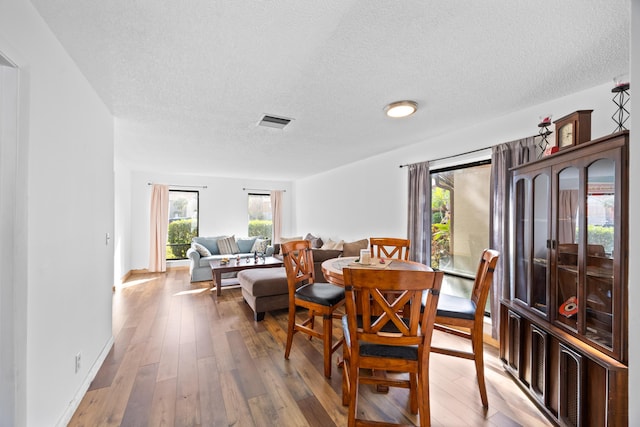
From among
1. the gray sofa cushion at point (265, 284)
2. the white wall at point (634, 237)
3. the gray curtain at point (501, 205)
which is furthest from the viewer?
the gray sofa cushion at point (265, 284)

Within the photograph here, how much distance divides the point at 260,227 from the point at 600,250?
6.76m

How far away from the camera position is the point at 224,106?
98.5 inches

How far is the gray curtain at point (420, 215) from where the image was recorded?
3551mm

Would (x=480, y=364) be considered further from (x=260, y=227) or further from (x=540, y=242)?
(x=260, y=227)

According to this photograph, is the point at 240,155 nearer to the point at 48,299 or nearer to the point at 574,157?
the point at 48,299

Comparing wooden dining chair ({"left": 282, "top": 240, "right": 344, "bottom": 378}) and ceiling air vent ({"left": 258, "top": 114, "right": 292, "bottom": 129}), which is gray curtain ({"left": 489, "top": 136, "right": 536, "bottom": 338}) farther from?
ceiling air vent ({"left": 258, "top": 114, "right": 292, "bottom": 129})

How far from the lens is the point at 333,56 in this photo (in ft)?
5.65

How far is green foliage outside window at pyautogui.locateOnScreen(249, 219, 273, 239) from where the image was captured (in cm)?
738

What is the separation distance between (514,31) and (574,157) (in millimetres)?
866

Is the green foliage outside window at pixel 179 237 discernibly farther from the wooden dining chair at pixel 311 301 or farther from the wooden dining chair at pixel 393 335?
the wooden dining chair at pixel 393 335

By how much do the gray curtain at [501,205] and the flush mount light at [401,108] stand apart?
1.03 m

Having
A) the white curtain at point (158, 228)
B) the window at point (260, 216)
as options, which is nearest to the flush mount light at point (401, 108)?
the window at point (260, 216)

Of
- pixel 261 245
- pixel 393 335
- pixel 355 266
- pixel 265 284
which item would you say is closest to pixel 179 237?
pixel 261 245

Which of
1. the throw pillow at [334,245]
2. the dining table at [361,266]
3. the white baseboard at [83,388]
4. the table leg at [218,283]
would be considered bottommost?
the white baseboard at [83,388]
